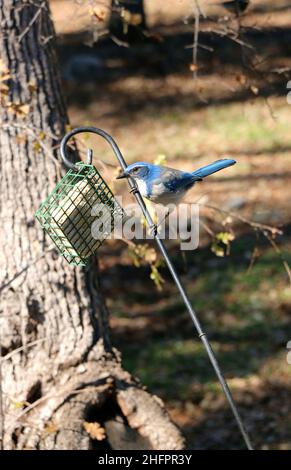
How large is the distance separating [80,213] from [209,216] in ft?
21.8

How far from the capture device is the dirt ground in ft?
25.3

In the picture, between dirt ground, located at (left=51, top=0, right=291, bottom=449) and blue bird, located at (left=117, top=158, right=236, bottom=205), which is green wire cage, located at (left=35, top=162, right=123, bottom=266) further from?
dirt ground, located at (left=51, top=0, right=291, bottom=449)

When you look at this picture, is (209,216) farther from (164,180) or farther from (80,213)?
(80,213)

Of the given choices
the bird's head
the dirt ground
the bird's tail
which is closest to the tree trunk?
the dirt ground

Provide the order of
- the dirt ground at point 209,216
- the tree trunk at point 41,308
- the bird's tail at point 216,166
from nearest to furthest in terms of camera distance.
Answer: the bird's tail at point 216,166 → the tree trunk at point 41,308 → the dirt ground at point 209,216

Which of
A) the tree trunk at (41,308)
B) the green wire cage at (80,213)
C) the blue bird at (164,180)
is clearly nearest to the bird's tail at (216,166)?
the blue bird at (164,180)

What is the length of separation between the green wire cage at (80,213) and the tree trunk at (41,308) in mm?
953

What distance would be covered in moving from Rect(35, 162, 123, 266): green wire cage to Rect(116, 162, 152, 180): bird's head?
0.15 meters

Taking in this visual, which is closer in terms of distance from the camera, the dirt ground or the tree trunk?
the tree trunk

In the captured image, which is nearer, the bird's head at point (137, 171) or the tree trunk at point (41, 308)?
the bird's head at point (137, 171)

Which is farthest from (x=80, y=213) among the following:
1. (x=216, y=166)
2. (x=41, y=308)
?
(x=41, y=308)

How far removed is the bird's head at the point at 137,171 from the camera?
158 inches

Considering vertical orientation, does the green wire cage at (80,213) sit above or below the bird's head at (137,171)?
below

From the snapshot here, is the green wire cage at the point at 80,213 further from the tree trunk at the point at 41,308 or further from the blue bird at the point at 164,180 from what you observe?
the tree trunk at the point at 41,308
